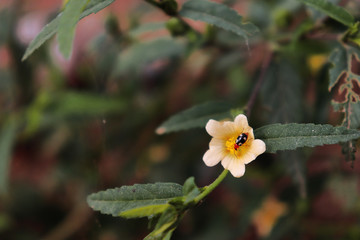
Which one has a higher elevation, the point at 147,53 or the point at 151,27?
the point at 151,27

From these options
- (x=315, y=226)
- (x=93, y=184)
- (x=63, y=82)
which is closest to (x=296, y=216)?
(x=315, y=226)

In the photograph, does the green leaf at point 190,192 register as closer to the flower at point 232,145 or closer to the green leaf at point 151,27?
the flower at point 232,145

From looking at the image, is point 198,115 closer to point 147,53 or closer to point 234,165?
point 234,165

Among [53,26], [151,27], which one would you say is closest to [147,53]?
[151,27]

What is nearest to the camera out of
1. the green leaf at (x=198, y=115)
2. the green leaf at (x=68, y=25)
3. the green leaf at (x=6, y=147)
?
the green leaf at (x=68, y=25)

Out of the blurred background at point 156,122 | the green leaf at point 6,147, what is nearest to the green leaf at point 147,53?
the blurred background at point 156,122

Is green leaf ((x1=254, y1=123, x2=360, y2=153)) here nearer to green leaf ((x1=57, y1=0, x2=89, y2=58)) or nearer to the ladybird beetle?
the ladybird beetle
